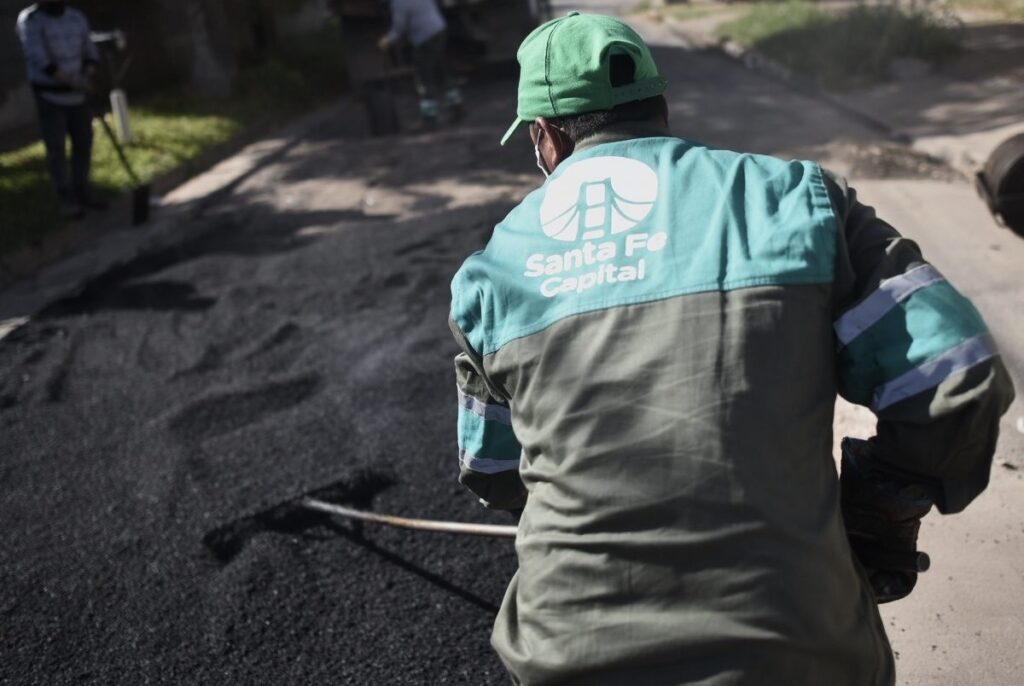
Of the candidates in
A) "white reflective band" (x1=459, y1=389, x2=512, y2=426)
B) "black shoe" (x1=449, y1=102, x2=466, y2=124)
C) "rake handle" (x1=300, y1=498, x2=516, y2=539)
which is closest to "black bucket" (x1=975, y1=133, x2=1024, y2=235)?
"rake handle" (x1=300, y1=498, x2=516, y2=539)

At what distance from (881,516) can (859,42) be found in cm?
1130

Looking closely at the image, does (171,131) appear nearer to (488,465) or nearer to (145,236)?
(145,236)

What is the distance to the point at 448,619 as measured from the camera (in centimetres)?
302

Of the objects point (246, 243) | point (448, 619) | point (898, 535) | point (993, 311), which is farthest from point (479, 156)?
point (898, 535)

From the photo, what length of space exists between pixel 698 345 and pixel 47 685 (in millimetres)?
2353

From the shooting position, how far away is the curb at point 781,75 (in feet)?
29.5

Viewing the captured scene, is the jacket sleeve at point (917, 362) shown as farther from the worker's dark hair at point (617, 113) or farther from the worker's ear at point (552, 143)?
the worker's ear at point (552, 143)

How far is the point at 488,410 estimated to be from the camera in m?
1.78

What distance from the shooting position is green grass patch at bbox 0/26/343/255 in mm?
8055

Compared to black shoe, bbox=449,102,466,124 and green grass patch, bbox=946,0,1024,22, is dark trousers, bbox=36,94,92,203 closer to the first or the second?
black shoe, bbox=449,102,466,124

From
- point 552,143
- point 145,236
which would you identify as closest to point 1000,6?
point 145,236

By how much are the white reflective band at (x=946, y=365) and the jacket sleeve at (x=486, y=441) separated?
2.06 feet

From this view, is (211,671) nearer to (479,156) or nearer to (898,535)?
(898,535)

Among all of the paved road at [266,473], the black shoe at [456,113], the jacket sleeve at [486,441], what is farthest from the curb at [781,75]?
the jacket sleeve at [486,441]
